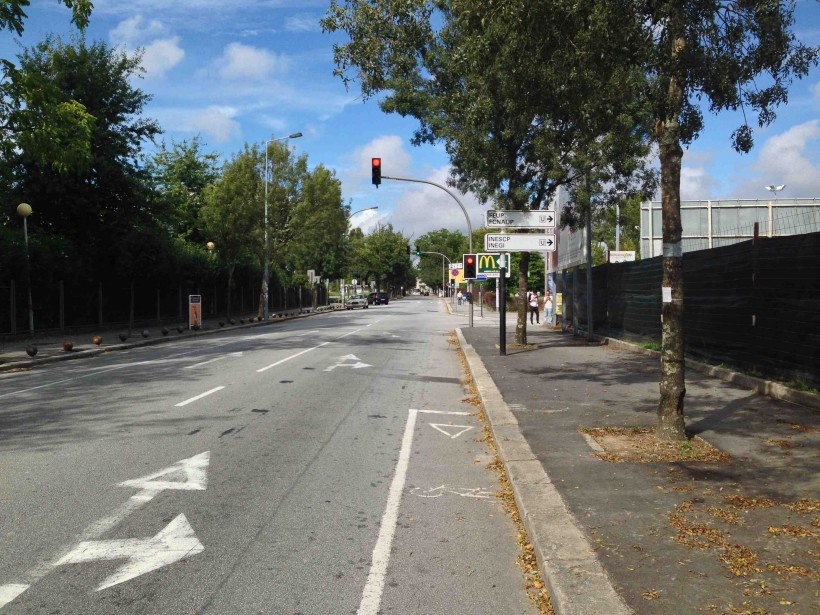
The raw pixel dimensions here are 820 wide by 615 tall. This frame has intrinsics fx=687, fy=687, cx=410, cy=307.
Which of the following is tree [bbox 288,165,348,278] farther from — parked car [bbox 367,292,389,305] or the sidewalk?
parked car [bbox 367,292,389,305]

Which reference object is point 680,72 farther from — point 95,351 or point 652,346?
point 95,351

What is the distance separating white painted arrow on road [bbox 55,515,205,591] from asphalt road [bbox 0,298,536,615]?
0.02 m

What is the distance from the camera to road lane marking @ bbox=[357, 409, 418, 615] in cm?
396

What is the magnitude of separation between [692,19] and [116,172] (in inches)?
982

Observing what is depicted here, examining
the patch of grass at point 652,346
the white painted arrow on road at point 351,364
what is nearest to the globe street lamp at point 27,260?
the white painted arrow on road at point 351,364

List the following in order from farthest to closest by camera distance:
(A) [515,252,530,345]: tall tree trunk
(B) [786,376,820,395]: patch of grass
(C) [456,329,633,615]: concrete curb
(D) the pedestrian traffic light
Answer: (D) the pedestrian traffic light, (A) [515,252,530,345]: tall tree trunk, (B) [786,376,820,395]: patch of grass, (C) [456,329,633,615]: concrete curb

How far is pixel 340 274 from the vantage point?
2702 inches

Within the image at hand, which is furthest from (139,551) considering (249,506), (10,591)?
(249,506)

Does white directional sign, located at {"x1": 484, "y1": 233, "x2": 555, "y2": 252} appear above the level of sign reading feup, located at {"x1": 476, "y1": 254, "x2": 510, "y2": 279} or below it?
above

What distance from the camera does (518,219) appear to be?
52.0ft

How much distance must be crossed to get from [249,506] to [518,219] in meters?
11.5

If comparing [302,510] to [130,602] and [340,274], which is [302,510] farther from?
[340,274]

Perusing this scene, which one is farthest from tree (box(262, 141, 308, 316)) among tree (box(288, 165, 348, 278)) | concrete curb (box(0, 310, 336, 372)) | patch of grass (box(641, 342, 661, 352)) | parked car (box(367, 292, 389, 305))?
parked car (box(367, 292, 389, 305))

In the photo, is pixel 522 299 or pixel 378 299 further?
pixel 378 299
